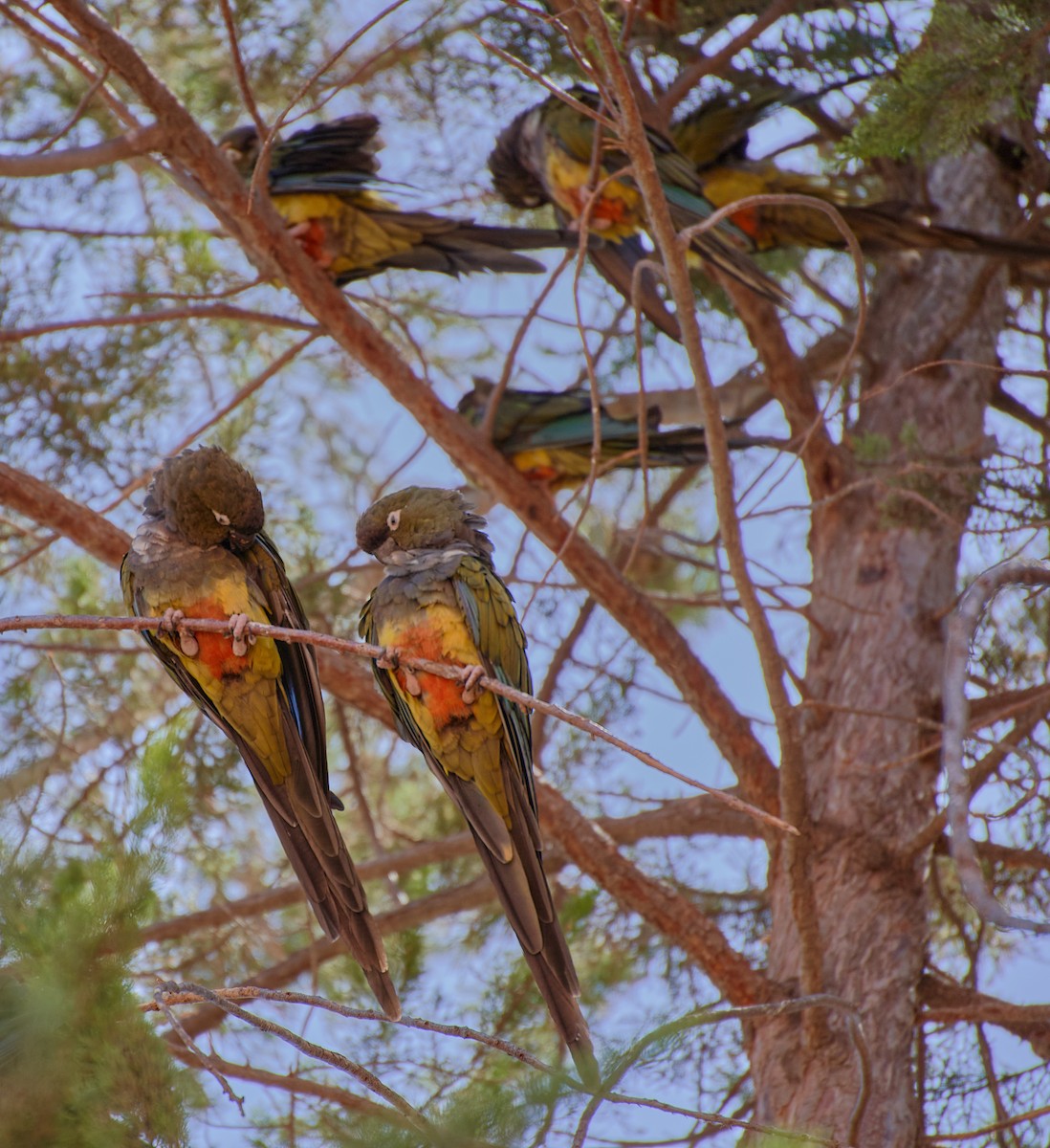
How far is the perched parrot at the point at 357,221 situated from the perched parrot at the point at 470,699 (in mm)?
1815

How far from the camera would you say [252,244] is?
4.32m

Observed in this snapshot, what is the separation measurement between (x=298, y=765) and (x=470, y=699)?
535 mm

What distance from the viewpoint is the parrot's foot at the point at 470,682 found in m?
3.26

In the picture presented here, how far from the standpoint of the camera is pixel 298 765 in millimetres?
3494

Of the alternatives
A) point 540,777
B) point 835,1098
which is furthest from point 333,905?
point 835,1098

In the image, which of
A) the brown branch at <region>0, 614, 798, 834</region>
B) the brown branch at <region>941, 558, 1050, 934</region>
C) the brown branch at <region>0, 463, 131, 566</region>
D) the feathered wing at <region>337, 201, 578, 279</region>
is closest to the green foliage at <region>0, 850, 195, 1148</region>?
the brown branch at <region>0, 614, 798, 834</region>

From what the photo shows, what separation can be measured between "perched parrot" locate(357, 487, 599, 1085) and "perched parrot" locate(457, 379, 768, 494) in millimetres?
1750

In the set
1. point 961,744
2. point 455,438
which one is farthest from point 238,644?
point 961,744

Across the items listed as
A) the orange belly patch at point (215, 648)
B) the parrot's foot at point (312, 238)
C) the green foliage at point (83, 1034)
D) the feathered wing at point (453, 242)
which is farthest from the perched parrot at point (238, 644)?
the parrot's foot at point (312, 238)

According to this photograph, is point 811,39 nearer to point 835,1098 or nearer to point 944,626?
point 944,626

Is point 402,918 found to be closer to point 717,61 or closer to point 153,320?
point 153,320

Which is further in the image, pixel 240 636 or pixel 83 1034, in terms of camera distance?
pixel 240 636

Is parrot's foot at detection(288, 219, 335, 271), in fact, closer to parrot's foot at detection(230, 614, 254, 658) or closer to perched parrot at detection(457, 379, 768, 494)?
perched parrot at detection(457, 379, 768, 494)

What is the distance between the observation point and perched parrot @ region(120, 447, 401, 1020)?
3416 millimetres
